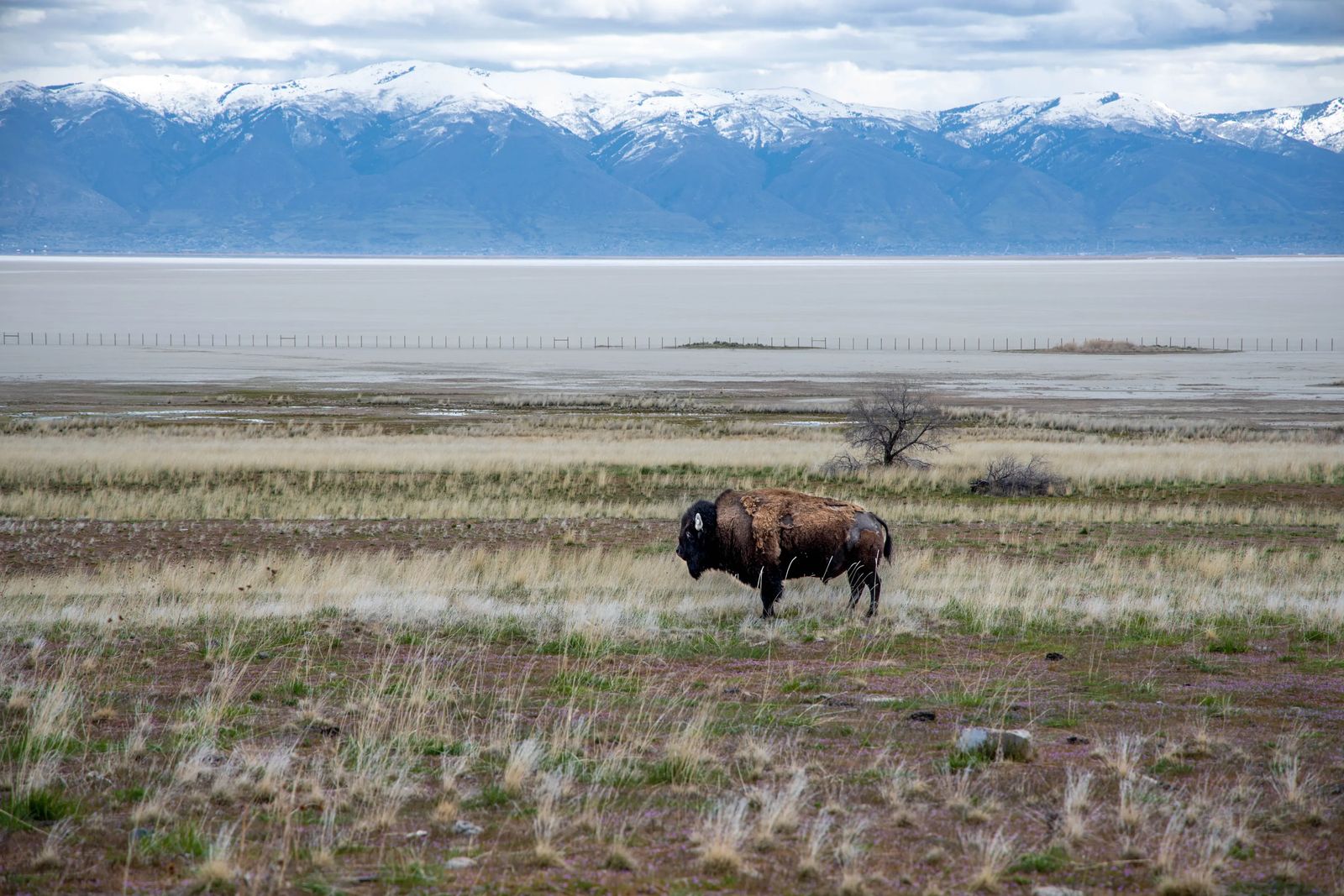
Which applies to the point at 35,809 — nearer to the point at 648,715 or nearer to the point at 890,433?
the point at 648,715

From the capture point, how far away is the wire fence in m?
105

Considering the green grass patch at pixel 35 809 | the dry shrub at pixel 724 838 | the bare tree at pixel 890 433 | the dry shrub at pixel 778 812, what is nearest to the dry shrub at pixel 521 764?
the dry shrub at pixel 724 838

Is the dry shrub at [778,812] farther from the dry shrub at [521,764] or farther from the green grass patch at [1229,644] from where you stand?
the green grass patch at [1229,644]

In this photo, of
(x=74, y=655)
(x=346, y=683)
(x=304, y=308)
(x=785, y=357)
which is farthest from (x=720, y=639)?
(x=304, y=308)

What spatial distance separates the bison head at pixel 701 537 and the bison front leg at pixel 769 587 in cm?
78

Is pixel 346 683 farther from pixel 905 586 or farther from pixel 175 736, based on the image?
pixel 905 586

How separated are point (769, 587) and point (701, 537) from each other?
3.27 feet

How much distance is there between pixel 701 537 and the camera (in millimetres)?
13352

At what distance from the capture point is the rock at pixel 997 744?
7.70 m

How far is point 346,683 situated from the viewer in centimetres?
952

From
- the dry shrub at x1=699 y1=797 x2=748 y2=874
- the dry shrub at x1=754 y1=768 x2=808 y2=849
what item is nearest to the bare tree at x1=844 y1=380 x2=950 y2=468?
the dry shrub at x1=754 y1=768 x2=808 y2=849

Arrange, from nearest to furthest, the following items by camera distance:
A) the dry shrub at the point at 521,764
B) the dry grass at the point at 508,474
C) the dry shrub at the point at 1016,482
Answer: the dry shrub at the point at 521,764 → the dry grass at the point at 508,474 → the dry shrub at the point at 1016,482

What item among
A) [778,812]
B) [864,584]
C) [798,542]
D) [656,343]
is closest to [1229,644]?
[864,584]

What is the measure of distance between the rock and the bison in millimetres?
4836
